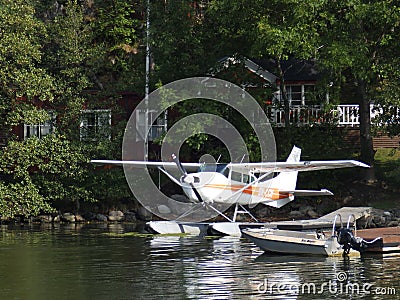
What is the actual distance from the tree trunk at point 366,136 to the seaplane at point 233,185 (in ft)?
15.3

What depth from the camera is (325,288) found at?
13727 millimetres

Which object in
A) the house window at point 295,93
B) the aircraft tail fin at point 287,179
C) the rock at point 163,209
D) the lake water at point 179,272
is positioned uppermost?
the house window at point 295,93

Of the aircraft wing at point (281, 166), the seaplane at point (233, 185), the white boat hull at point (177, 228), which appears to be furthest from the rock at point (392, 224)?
the white boat hull at point (177, 228)

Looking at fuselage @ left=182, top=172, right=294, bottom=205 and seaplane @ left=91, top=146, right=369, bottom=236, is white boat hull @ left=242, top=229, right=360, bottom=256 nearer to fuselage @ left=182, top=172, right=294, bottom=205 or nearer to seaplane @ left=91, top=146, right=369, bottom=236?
seaplane @ left=91, top=146, right=369, bottom=236

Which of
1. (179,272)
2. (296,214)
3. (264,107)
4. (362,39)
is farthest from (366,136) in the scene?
(179,272)

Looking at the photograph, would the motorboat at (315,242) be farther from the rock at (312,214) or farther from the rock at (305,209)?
the rock at (305,209)

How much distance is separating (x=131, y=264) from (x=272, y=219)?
11507mm

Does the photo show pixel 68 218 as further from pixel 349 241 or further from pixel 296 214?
pixel 349 241

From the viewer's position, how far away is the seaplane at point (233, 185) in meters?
23.6

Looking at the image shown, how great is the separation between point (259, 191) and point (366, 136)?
676 cm

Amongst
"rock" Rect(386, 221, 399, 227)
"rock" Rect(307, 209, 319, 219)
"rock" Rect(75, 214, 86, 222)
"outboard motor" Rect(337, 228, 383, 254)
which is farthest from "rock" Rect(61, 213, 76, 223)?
"outboard motor" Rect(337, 228, 383, 254)

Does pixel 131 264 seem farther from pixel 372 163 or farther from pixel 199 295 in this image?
pixel 372 163

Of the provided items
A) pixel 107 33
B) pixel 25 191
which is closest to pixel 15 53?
pixel 25 191
